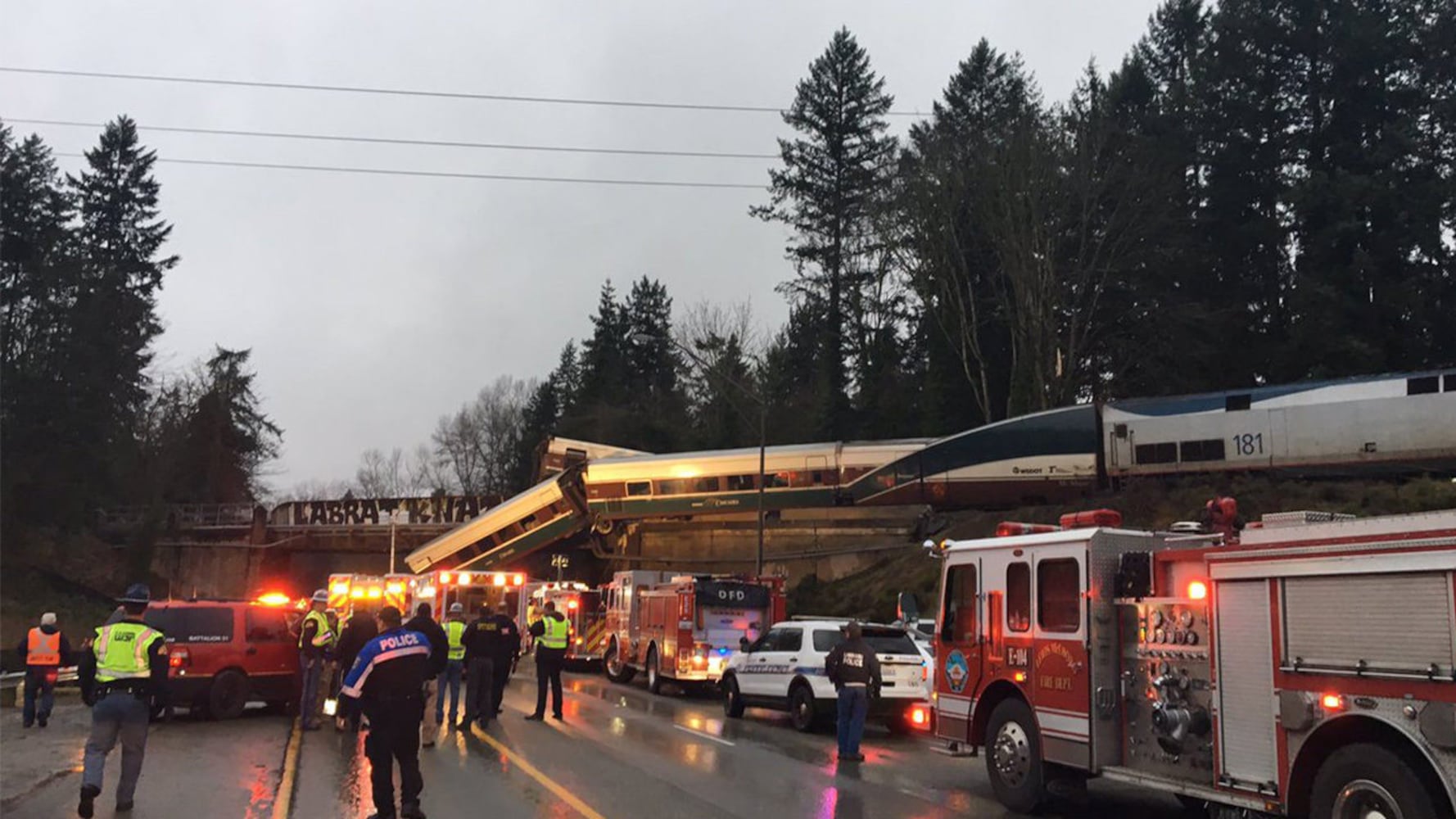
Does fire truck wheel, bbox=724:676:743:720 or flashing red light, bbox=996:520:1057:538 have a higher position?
flashing red light, bbox=996:520:1057:538

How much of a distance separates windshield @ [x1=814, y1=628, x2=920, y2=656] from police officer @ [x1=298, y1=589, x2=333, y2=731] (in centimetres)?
746

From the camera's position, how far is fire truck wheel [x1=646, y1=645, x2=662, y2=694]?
79.2ft

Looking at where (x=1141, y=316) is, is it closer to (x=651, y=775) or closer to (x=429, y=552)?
(x=429, y=552)

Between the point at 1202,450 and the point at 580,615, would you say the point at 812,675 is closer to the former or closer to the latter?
the point at 580,615

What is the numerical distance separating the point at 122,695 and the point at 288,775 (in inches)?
106

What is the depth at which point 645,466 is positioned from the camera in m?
44.2

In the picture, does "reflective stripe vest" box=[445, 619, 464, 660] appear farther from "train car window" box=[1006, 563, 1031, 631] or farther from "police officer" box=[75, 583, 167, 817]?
"train car window" box=[1006, 563, 1031, 631]

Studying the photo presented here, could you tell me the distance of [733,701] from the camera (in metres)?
19.3

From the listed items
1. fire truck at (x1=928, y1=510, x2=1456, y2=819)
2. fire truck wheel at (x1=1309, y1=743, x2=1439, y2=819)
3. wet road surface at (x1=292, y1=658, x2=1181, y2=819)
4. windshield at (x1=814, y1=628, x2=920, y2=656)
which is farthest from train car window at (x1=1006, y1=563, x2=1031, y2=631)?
windshield at (x1=814, y1=628, x2=920, y2=656)

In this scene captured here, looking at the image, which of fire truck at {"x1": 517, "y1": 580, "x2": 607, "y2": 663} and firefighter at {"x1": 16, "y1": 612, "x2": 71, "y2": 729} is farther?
fire truck at {"x1": 517, "y1": 580, "x2": 607, "y2": 663}

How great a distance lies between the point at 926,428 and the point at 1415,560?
4928 cm

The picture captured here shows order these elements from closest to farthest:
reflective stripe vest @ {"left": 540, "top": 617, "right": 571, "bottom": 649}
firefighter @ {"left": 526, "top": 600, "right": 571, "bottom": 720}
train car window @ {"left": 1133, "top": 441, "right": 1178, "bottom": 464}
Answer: firefighter @ {"left": 526, "top": 600, "right": 571, "bottom": 720}, reflective stripe vest @ {"left": 540, "top": 617, "right": 571, "bottom": 649}, train car window @ {"left": 1133, "top": 441, "right": 1178, "bottom": 464}

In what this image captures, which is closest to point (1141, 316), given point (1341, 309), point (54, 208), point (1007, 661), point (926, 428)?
point (1341, 309)

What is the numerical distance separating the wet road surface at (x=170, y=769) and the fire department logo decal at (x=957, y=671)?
6.60 m
